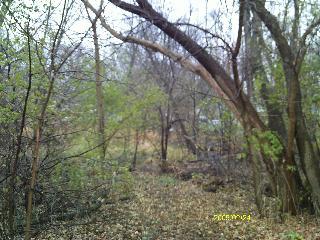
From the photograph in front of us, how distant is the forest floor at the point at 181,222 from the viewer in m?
6.12

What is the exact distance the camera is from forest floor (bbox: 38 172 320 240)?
6117 millimetres

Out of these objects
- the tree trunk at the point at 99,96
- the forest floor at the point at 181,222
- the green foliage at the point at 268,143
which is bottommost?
the forest floor at the point at 181,222

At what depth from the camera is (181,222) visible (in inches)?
273

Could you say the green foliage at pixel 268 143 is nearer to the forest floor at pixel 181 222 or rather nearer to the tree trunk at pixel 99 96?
the forest floor at pixel 181 222

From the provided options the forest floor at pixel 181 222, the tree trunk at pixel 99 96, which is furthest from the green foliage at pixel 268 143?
the tree trunk at pixel 99 96

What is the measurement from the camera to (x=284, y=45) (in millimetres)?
7422

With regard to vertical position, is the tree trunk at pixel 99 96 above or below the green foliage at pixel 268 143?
above

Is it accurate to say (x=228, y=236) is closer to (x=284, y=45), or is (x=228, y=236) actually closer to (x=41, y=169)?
(x=41, y=169)

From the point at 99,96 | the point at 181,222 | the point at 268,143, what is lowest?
the point at 181,222

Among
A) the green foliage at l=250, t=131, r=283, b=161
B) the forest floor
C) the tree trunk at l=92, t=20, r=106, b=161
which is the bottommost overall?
the forest floor
